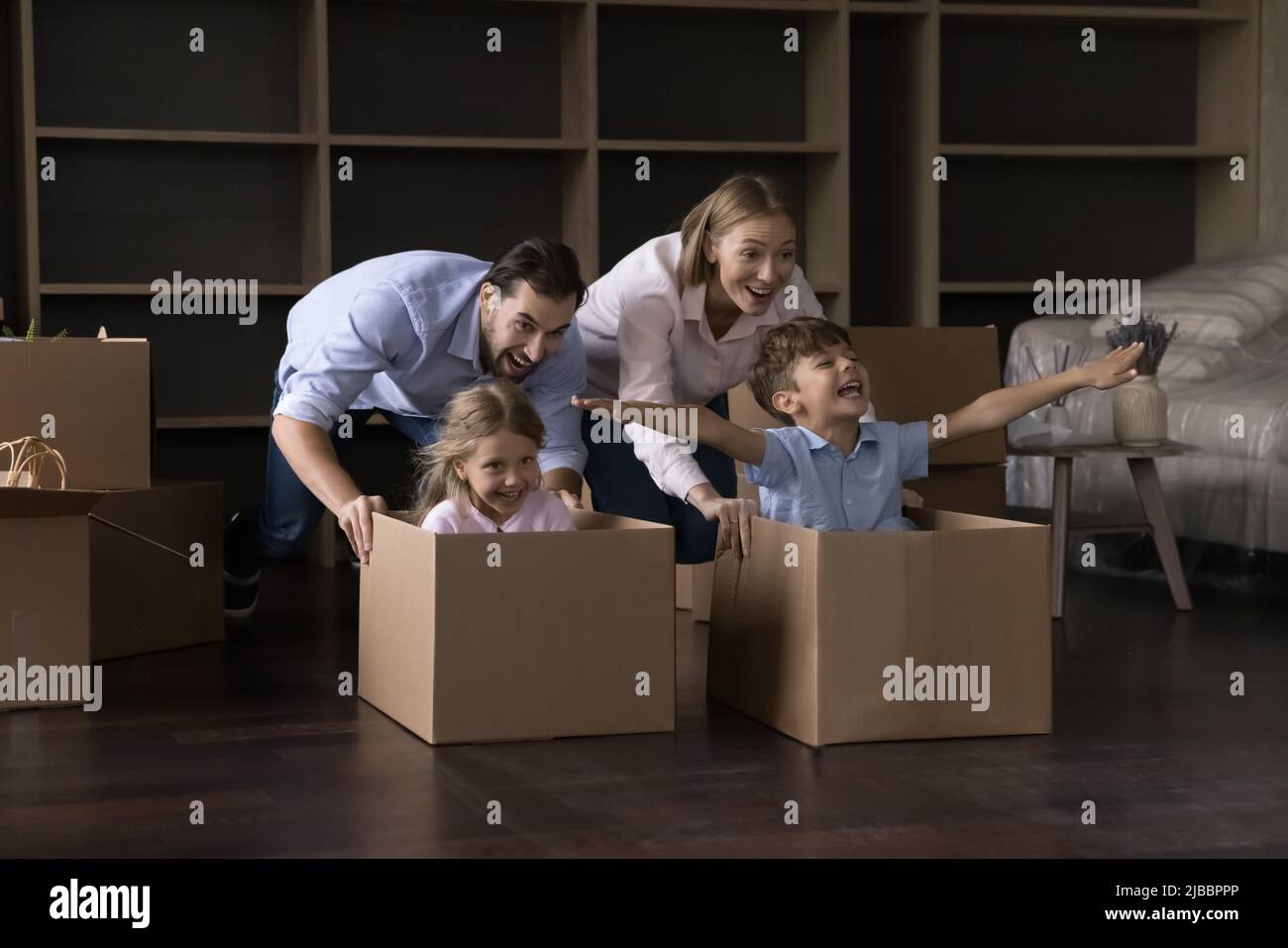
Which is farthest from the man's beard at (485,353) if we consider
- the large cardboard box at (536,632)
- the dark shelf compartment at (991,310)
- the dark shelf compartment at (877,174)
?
the dark shelf compartment at (991,310)

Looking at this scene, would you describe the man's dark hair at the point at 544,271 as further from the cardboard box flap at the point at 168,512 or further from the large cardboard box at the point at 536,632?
the cardboard box flap at the point at 168,512

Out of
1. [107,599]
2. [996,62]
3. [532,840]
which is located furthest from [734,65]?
[532,840]

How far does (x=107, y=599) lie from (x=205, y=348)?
5.65 ft

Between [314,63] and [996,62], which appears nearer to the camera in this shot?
[314,63]

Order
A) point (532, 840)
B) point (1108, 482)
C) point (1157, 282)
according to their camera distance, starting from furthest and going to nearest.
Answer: point (1157, 282)
point (1108, 482)
point (532, 840)

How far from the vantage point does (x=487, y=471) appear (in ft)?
8.16

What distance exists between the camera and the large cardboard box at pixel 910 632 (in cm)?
231

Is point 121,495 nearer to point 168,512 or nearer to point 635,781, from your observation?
point 168,512

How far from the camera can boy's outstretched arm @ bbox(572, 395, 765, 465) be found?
254cm

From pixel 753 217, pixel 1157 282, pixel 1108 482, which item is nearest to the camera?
pixel 753 217

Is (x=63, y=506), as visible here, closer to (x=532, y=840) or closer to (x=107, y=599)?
(x=107, y=599)

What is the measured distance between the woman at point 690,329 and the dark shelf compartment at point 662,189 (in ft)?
5.53

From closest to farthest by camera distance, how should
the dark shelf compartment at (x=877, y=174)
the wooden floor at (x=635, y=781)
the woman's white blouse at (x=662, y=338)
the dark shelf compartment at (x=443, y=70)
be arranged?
the wooden floor at (x=635, y=781)
the woman's white blouse at (x=662, y=338)
the dark shelf compartment at (x=443, y=70)
the dark shelf compartment at (x=877, y=174)

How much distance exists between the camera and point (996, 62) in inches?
201
